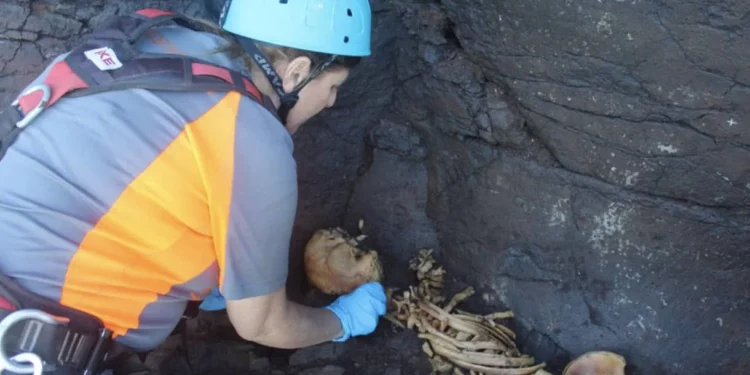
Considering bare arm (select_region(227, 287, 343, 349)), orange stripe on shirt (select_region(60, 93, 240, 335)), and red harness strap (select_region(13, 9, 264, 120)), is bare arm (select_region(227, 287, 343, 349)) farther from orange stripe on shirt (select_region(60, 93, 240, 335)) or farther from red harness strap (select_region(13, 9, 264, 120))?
red harness strap (select_region(13, 9, 264, 120))

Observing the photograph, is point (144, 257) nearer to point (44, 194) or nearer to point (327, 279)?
point (44, 194)

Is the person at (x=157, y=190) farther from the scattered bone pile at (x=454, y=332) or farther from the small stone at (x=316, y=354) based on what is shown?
the scattered bone pile at (x=454, y=332)

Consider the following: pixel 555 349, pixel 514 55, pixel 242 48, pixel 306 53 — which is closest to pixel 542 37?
pixel 514 55

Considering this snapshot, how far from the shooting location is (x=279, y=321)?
6.49 ft

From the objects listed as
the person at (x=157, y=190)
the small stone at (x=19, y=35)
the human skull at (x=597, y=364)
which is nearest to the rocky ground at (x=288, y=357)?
the human skull at (x=597, y=364)

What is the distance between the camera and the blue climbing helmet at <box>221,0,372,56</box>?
6.18 ft

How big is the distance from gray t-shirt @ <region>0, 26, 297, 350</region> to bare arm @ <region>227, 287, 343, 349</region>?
129 mm

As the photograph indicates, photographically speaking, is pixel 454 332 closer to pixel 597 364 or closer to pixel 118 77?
pixel 597 364

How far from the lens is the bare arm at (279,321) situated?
6.06ft

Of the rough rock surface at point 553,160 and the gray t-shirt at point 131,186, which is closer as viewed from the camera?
the gray t-shirt at point 131,186

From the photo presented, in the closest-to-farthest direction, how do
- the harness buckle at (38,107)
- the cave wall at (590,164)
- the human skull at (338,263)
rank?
1. the harness buckle at (38,107)
2. the cave wall at (590,164)
3. the human skull at (338,263)

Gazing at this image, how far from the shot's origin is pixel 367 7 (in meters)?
2.10

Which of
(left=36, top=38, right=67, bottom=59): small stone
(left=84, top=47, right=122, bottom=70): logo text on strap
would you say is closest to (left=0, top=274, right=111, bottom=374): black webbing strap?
(left=84, top=47, right=122, bottom=70): logo text on strap

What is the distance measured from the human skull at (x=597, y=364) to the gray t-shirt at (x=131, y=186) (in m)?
1.21
